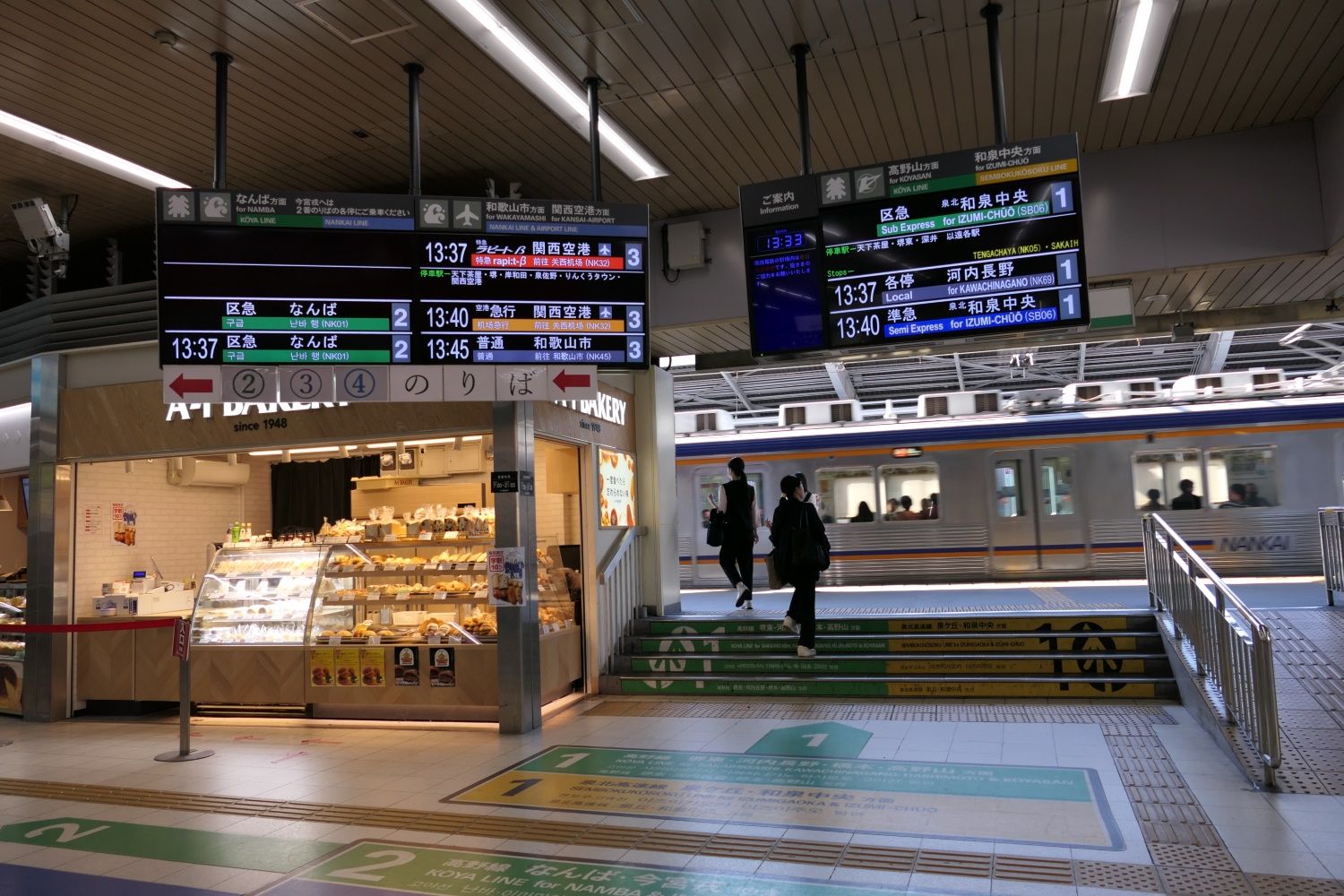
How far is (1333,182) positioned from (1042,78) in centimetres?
232

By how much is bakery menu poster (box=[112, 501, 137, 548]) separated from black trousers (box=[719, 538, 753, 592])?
600 cm

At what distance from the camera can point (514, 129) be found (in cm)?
663

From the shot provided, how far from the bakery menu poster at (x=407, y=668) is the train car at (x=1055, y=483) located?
267 inches

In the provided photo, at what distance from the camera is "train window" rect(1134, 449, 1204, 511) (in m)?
11.8

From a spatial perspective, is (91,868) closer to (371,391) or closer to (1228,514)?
(371,391)

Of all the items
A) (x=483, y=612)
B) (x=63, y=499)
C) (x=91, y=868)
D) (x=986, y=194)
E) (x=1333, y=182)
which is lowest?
(x=91, y=868)

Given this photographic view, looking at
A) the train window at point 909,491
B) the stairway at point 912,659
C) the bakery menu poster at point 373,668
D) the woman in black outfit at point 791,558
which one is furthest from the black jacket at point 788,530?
the train window at point 909,491

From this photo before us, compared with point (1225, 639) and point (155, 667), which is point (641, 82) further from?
point (155, 667)

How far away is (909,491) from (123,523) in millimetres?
9489

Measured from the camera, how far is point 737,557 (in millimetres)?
9945

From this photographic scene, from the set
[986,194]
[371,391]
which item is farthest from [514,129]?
[986,194]

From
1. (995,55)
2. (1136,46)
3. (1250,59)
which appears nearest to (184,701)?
(995,55)

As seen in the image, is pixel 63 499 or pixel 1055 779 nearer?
pixel 1055 779

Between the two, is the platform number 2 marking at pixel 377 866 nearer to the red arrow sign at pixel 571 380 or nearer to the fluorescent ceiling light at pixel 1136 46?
the red arrow sign at pixel 571 380
